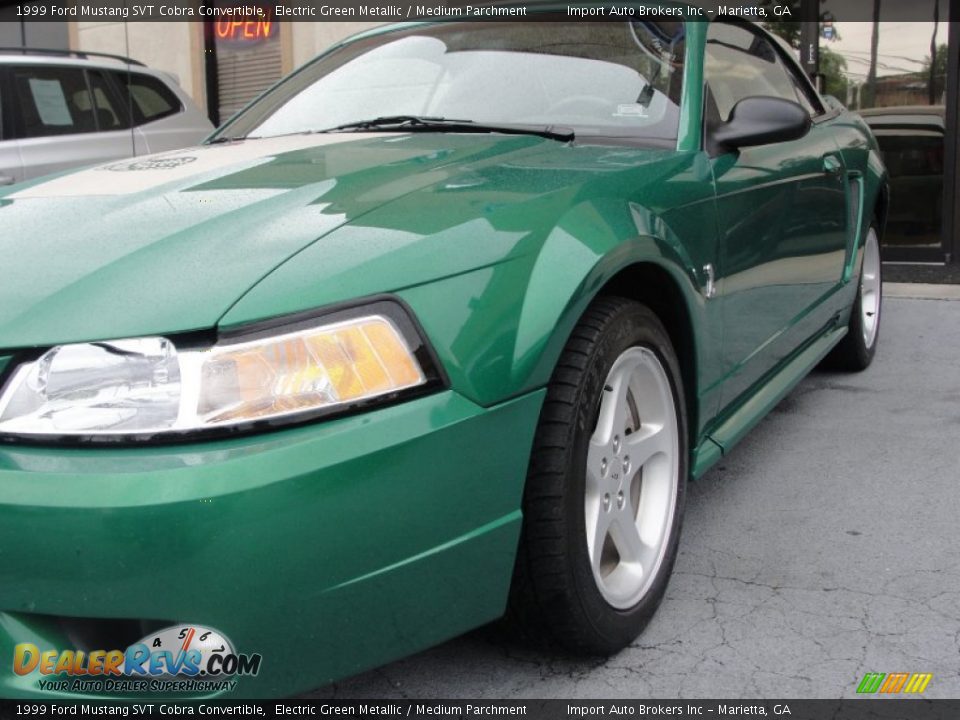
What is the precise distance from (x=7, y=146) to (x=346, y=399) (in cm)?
522

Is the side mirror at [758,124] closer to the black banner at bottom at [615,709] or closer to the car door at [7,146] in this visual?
the black banner at bottom at [615,709]

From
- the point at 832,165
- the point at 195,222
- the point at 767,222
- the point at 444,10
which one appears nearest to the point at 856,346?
the point at 832,165

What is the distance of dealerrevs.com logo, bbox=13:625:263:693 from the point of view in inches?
59.5

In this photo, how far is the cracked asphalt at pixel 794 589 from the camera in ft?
6.66

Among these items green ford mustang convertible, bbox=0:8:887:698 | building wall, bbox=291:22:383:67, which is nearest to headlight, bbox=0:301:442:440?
green ford mustang convertible, bbox=0:8:887:698

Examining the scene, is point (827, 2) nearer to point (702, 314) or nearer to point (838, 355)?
point (838, 355)

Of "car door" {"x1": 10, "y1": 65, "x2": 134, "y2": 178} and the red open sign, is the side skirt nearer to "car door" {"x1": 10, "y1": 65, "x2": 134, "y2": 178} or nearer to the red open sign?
"car door" {"x1": 10, "y1": 65, "x2": 134, "y2": 178}

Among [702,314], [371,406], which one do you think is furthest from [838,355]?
[371,406]

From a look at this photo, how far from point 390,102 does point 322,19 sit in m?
6.54

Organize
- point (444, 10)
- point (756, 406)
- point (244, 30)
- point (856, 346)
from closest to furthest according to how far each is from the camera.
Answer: point (756, 406) < point (444, 10) < point (856, 346) < point (244, 30)

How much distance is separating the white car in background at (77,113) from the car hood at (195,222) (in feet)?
12.9

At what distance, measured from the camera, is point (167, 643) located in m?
1.52

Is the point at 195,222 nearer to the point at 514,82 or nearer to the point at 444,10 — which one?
the point at 514,82

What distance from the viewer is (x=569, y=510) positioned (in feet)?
6.07
